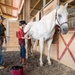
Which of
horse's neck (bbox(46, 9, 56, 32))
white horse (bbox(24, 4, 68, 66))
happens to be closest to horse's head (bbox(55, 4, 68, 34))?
white horse (bbox(24, 4, 68, 66))

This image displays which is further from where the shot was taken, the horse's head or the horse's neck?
the horse's neck

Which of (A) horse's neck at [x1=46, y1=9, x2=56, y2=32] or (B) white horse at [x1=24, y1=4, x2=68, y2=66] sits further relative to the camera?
(A) horse's neck at [x1=46, y1=9, x2=56, y2=32]

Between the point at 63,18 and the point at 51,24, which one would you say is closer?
the point at 63,18

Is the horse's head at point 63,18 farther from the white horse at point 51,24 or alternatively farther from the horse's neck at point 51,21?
the horse's neck at point 51,21

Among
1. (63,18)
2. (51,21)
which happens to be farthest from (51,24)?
(63,18)

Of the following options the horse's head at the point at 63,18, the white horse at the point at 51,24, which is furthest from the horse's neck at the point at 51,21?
the horse's head at the point at 63,18

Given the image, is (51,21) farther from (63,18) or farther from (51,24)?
(63,18)

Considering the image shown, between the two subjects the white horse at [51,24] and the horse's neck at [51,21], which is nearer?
the white horse at [51,24]

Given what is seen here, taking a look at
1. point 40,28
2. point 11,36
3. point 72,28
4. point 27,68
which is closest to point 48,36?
point 40,28

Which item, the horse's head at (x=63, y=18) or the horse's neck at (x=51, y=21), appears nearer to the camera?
the horse's head at (x=63, y=18)

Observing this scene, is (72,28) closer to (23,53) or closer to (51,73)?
(51,73)

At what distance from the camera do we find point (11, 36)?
8367 mm

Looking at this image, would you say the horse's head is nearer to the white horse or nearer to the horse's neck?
the white horse

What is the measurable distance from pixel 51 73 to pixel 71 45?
671 mm
